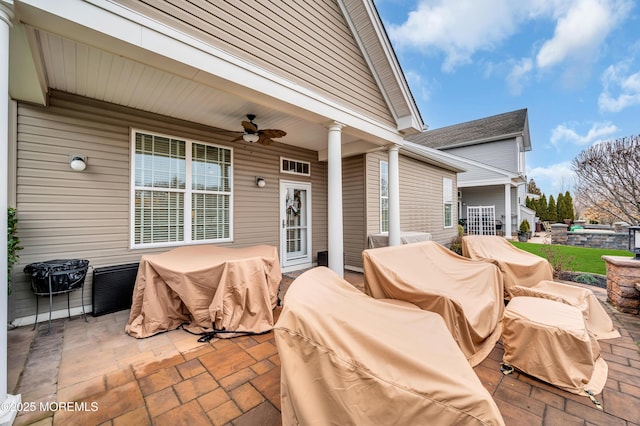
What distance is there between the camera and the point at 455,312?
227 centimetres

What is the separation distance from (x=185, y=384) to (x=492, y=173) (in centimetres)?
1406

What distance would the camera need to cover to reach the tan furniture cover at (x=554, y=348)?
2006 mm

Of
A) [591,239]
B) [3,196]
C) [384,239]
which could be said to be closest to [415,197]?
[384,239]

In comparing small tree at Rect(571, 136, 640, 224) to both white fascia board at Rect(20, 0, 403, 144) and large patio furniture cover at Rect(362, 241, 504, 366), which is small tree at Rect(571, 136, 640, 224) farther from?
white fascia board at Rect(20, 0, 403, 144)

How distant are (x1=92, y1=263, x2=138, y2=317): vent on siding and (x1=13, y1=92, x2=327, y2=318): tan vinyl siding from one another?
0.69ft

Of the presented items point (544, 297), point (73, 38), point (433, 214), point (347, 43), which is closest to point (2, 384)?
point (73, 38)

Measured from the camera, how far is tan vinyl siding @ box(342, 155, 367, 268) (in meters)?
6.23

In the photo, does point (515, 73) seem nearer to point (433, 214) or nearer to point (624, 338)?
point (433, 214)

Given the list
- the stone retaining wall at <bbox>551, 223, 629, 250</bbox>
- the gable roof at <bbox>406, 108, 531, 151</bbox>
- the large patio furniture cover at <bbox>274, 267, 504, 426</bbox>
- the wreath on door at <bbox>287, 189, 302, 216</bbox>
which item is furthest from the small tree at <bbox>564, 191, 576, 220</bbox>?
the large patio furniture cover at <bbox>274, 267, 504, 426</bbox>

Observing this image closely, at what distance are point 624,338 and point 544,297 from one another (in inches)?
33.9

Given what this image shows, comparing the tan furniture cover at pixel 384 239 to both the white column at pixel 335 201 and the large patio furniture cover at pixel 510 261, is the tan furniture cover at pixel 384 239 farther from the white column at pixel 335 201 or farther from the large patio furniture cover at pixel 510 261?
the white column at pixel 335 201

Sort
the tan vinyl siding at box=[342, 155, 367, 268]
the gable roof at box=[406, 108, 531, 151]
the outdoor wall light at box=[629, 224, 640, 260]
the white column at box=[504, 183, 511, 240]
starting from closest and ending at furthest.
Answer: the outdoor wall light at box=[629, 224, 640, 260], the tan vinyl siding at box=[342, 155, 367, 268], the white column at box=[504, 183, 511, 240], the gable roof at box=[406, 108, 531, 151]

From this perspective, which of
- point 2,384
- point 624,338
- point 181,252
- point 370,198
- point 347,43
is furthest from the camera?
point 370,198

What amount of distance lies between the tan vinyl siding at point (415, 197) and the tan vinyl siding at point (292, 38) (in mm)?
1807
